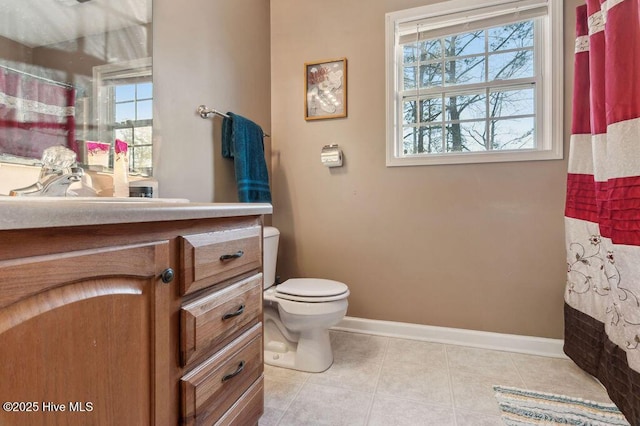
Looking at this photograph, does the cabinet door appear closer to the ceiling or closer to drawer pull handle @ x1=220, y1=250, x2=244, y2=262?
drawer pull handle @ x1=220, y1=250, x2=244, y2=262

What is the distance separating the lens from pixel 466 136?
1.94 metres

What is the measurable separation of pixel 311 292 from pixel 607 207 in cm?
130

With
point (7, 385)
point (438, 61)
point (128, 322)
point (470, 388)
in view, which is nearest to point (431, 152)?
point (438, 61)

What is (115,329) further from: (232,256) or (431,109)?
(431,109)

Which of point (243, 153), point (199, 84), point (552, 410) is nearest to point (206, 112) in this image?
point (199, 84)

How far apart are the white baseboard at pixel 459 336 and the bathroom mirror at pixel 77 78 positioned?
1607 mm

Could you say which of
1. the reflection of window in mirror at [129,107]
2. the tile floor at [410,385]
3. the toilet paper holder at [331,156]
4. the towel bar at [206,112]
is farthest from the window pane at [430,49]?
the tile floor at [410,385]

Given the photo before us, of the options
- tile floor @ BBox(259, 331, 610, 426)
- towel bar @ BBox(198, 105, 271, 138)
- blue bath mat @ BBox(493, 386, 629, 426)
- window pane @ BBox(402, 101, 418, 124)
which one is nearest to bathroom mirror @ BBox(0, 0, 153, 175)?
towel bar @ BBox(198, 105, 271, 138)

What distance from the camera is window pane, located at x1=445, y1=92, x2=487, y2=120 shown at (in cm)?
192

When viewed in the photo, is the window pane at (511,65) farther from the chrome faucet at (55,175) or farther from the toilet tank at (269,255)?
the chrome faucet at (55,175)

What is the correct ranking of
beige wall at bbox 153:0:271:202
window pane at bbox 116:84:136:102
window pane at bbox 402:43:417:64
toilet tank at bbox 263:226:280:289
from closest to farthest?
window pane at bbox 116:84:136:102 < beige wall at bbox 153:0:271:202 < toilet tank at bbox 263:226:280:289 < window pane at bbox 402:43:417:64

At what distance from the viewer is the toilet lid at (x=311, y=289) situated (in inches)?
60.8

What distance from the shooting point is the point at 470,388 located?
1.42 metres

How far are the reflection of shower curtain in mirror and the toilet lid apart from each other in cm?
109
